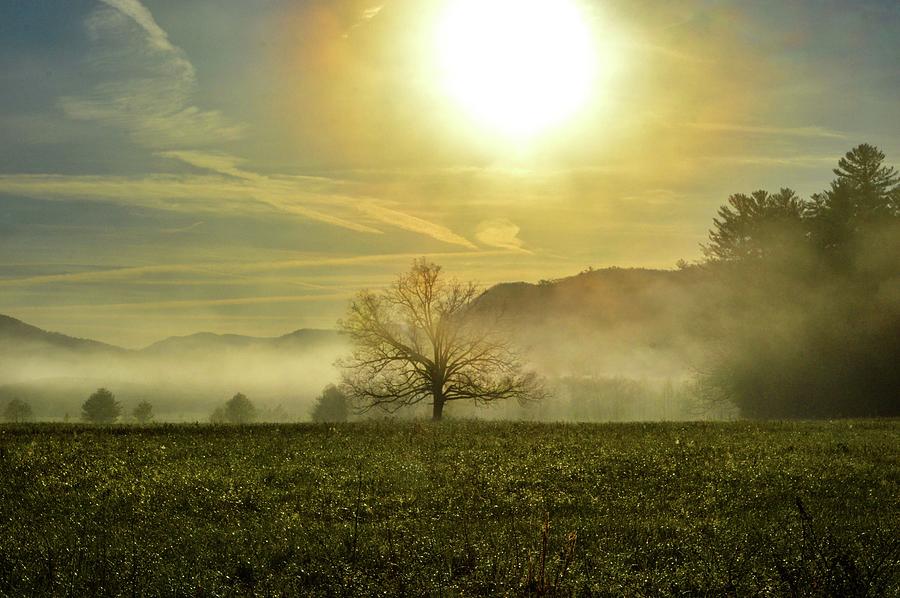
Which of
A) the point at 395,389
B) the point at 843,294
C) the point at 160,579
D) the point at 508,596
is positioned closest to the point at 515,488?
the point at 508,596

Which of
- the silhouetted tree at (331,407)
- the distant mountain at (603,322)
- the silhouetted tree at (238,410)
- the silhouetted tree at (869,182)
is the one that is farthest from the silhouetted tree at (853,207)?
the silhouetted tree at (238,410)

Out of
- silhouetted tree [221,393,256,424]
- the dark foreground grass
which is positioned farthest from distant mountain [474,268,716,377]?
the dark foreground grass

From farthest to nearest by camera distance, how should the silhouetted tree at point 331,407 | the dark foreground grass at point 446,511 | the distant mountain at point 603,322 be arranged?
the distant mountain at point 603,322
the silhouetted tree at point 331,407
the dark foreground grass at point 446,511

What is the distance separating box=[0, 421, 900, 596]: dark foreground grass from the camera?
12.2 m

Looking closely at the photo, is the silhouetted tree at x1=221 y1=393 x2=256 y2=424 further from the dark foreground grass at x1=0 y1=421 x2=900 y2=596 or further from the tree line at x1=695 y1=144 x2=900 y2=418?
the dark foreground grass at x1=0 y1=421 x2=900 y2=596

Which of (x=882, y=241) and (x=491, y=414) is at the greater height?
(x=882, y=241)

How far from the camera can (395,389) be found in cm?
4459

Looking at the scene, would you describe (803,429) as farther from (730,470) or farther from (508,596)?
(508,596)

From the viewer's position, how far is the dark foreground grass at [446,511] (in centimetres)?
1223

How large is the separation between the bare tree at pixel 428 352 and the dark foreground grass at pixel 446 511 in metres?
15.2

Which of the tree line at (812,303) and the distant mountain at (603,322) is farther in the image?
the distant mountain at (603,322)

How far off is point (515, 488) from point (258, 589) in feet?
26.7

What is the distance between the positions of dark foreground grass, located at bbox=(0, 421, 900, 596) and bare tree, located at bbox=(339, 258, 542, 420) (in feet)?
49.8

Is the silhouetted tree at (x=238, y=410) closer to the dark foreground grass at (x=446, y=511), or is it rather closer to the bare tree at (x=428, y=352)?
the bare tree at (x=428, y=352)
